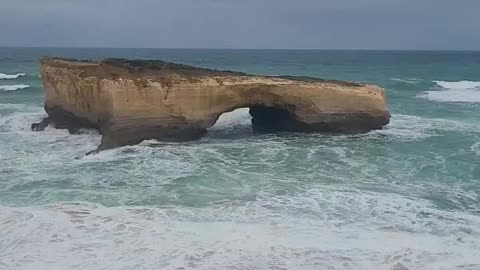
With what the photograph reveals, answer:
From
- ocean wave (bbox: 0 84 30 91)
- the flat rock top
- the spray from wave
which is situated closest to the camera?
the flat rock top

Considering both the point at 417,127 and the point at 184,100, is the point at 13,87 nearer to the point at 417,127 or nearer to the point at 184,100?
the point at 184,100

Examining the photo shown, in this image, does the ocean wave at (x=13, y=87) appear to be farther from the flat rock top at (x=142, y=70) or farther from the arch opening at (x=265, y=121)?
the arch opening at (x=265, y=121)

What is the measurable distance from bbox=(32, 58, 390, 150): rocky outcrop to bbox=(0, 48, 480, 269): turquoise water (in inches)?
24.7

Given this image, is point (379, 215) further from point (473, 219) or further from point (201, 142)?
point (201, 142)

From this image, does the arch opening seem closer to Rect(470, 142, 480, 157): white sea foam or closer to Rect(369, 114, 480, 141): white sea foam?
Rect(369, 114, 480, 141): white sea foam

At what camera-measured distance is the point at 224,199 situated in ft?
43.0

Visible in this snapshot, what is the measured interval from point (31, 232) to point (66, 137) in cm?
1021

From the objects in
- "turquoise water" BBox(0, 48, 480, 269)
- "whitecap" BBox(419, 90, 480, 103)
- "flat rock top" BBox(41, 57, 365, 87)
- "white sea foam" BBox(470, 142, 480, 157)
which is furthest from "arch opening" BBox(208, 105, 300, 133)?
"whitecap" BBox(419, 90, 480, 103)

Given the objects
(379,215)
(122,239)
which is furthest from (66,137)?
(379,215)

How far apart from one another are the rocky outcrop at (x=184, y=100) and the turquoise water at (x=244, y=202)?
63cm

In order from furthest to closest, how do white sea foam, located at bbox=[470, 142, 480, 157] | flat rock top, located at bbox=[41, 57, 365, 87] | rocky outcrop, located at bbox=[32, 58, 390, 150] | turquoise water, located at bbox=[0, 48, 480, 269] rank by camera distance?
flat rock top, located at bbox=[41, 57, 365, 87] < rocky outcrop, located at bbox=[32, 58, 390, 150] < white sea foam, located at bbox=[470, 142, 480, 157] < turquoise water, located at bbox=[0, 48, 480, 269]

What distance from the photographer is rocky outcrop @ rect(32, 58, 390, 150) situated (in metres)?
18.7

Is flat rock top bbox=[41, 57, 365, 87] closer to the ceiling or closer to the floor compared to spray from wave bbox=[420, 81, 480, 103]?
closer to the ceiling

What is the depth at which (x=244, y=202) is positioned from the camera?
507 inches
